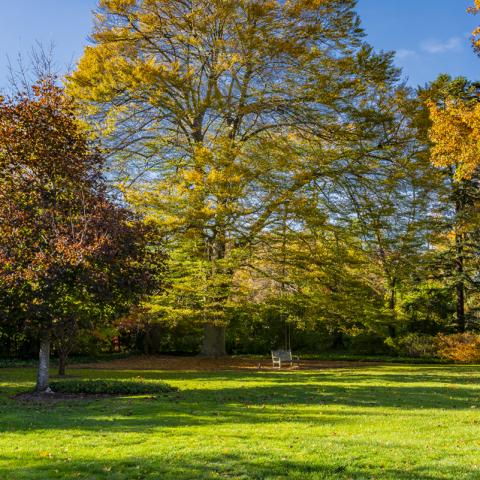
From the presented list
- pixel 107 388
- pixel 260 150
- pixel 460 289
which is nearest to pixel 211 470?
pixel 107 388

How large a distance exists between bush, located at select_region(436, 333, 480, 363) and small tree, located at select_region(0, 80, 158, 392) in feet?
56.7

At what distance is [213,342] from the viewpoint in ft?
79.3

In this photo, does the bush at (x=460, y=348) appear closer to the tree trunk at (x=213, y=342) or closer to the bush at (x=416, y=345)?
the bush at (x=416, y=345)

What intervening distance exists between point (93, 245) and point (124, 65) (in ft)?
36.0

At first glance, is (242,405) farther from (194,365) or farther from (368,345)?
(368,345)

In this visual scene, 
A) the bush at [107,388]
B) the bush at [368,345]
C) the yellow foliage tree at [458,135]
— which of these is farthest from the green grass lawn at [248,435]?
the bush at [368,345]

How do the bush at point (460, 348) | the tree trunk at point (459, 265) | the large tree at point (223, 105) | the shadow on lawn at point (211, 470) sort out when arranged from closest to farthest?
the shadow on lawn at point (211, 470)
the large tree at point (223, 105)
the bush at point (460, 348)
the tree trunk at point (459, 265)

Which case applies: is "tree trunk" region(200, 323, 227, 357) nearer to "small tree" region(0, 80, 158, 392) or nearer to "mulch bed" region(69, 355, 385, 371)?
"mulch bed" region(69, 355, 385, 371)

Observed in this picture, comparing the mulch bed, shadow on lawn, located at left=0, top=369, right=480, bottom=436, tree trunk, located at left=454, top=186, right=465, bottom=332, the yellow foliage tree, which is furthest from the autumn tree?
shadow on lawn, located at left=0, top=369, right=480, bottom=436

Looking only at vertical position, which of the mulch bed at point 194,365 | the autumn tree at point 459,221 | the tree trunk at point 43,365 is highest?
the autumn tree at point 459,221

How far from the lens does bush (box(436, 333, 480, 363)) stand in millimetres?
25247

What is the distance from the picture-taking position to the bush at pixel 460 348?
82.8 feet

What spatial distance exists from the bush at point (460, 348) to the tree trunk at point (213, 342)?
33.9 ft

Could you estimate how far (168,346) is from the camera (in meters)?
30.4
